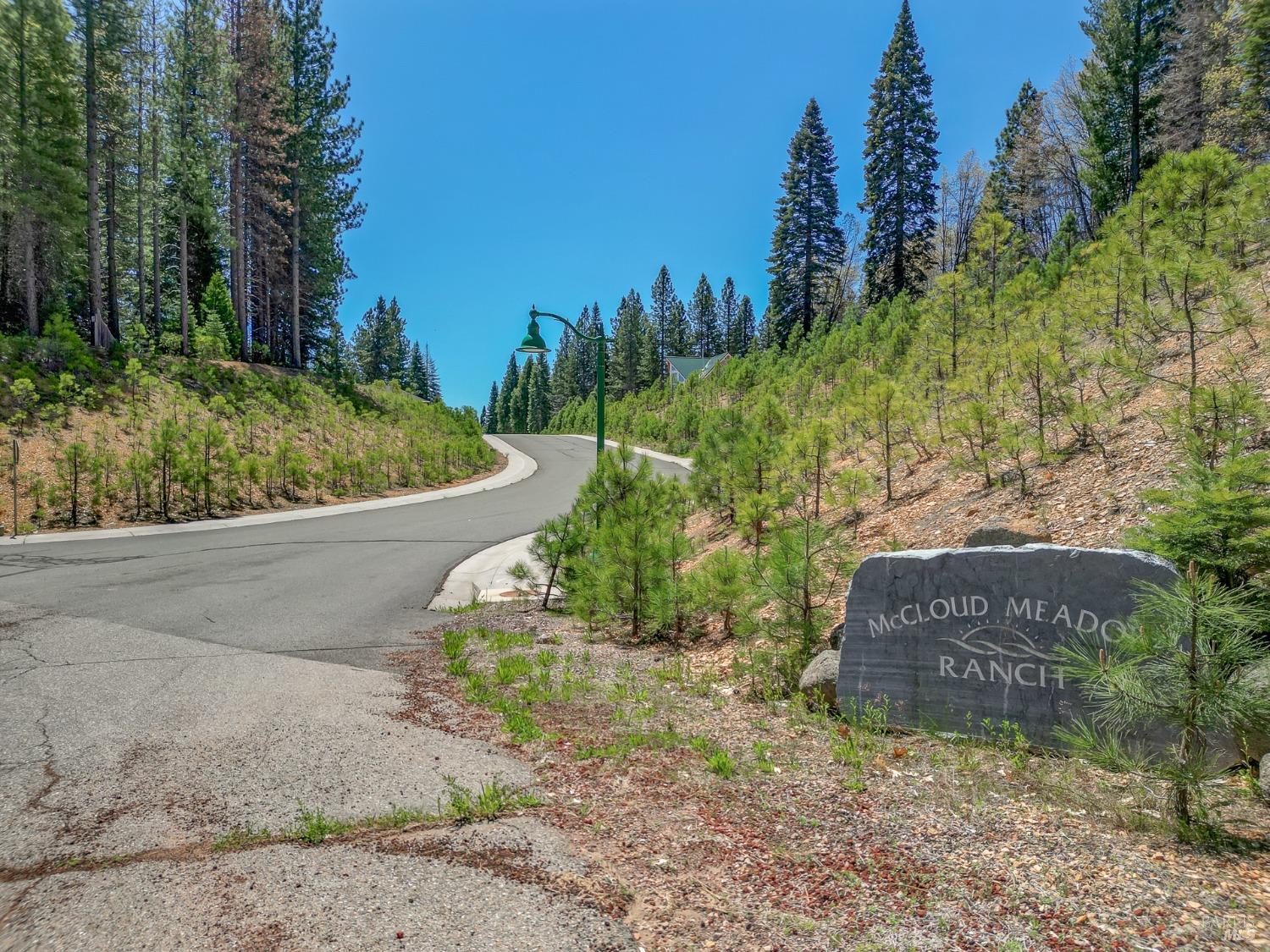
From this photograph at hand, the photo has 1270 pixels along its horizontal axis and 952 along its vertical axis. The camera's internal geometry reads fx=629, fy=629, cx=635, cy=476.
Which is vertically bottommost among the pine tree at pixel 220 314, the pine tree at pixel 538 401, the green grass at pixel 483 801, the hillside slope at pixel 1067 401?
the green grass at pixel 483 801

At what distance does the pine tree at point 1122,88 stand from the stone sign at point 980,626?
1187 inches

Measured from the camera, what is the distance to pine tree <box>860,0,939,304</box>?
3447cm

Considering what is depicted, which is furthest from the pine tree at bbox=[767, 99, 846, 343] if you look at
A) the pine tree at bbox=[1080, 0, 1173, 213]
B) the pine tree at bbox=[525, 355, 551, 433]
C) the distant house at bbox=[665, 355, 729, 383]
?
the pine tree at bbox=[525, 355, 551, 433]

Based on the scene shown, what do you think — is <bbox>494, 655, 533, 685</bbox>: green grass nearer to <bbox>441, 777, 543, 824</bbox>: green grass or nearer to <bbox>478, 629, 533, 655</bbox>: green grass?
<bbox>478, 629, 533, 655</bbox>: green grass

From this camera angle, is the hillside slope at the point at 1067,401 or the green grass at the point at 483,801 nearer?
the green grass at the point at 483,801

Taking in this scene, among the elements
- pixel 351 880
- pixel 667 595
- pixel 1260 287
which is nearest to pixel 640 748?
pixel 351 880

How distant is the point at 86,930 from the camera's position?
2211 mm

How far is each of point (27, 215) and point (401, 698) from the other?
2624 centimetres

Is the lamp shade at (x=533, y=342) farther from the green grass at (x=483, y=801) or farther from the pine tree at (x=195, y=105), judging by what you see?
the pine tree at (x=195, y=105)

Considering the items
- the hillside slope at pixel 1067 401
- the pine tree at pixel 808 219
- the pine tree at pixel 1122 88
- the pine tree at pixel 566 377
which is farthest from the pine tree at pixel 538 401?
the hillside slope at pixel 1067 401

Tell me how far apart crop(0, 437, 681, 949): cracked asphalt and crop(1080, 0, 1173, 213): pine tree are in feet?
108

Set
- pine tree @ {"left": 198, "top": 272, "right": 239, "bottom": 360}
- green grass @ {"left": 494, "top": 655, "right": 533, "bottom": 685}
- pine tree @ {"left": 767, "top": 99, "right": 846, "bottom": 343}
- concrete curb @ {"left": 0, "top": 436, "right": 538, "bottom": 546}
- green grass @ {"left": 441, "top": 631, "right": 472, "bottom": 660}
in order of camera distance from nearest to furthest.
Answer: green grass @ {"left": 494, "top": 655, "right": 533, "bottom": 685}
green grass @ {"left": 441, "top": 631, "right": 472, "bottom": 660}
concrete curb @ {"left": 0, "top": 436, "right": 538, "bottom": 546}
pine tree @ {"left": 198, "top": 272, "right": 239, "bottom": 360}
pine tree @ {"left": 767, "top": 99, "right": 846, "bottom": 343}

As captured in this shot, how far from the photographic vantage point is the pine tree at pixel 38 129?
797 inches

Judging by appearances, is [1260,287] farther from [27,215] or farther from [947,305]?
[27,215]
